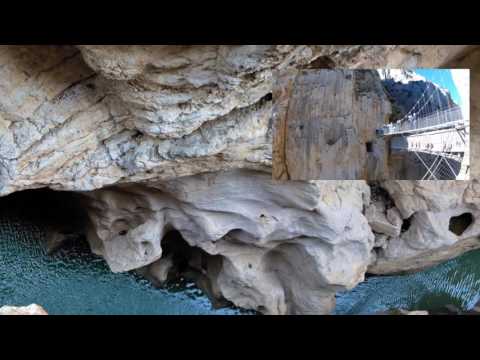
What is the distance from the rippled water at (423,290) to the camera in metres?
3.08

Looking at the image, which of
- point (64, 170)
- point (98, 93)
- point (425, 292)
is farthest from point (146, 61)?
point (425, 292)

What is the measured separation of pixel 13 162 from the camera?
1649 mm

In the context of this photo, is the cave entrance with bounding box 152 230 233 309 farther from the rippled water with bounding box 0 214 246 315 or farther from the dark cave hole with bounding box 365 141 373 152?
the dark cave hole with bounding box 365 141 373 152

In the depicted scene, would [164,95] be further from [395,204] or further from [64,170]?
[395,204]

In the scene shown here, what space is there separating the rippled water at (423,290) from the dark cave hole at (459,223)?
36 centimetres

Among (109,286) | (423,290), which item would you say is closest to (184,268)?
(109,286)

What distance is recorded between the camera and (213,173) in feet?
7.48

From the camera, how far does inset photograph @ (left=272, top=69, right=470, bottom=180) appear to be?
1.45m

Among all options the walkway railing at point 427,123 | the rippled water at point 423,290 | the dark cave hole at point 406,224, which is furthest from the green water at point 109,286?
the walkway railing at point 427,123

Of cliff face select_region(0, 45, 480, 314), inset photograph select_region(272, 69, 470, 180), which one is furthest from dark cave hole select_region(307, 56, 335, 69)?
inset photograph select_region(272, 69, 470, 180)

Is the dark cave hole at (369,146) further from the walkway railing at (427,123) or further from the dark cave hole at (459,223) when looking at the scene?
the dark cave hole at (459,223)

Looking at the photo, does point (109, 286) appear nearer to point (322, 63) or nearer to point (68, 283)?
point (68, 283)

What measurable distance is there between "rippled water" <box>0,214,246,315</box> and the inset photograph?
179 centimetres

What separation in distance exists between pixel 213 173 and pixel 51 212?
3.90 feet
